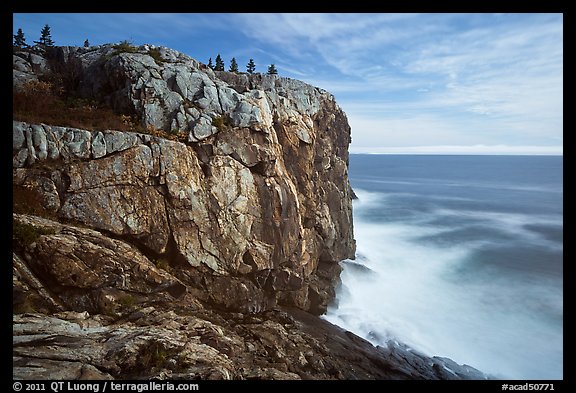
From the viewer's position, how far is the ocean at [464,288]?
69.3 ft

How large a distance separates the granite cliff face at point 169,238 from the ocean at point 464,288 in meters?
4.13

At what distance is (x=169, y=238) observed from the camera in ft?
45.5

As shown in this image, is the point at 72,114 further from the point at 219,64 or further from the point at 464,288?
the point at 464,288

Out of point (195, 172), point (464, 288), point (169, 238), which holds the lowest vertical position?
point (464, 288)

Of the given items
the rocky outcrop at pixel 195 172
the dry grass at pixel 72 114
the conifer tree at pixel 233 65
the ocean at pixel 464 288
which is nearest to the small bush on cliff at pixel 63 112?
the dry grass at pixel 72 114

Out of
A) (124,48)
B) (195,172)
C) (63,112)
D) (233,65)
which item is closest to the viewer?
(63,112)

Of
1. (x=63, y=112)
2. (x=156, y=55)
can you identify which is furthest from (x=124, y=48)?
(x=63, y=112)

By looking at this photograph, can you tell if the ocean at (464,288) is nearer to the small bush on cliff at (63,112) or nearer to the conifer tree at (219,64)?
the small bush on cliff at (63,112)

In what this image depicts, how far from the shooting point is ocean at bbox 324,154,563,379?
832 inches

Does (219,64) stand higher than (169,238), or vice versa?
(219,64)

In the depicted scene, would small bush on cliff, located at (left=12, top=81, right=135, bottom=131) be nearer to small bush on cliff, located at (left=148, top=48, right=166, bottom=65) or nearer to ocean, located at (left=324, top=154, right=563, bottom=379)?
small bush on cliff, located at (left=148, top=48, right=166, bottom=65)

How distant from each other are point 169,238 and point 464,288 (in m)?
29.6

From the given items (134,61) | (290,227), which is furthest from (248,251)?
(134,61)
